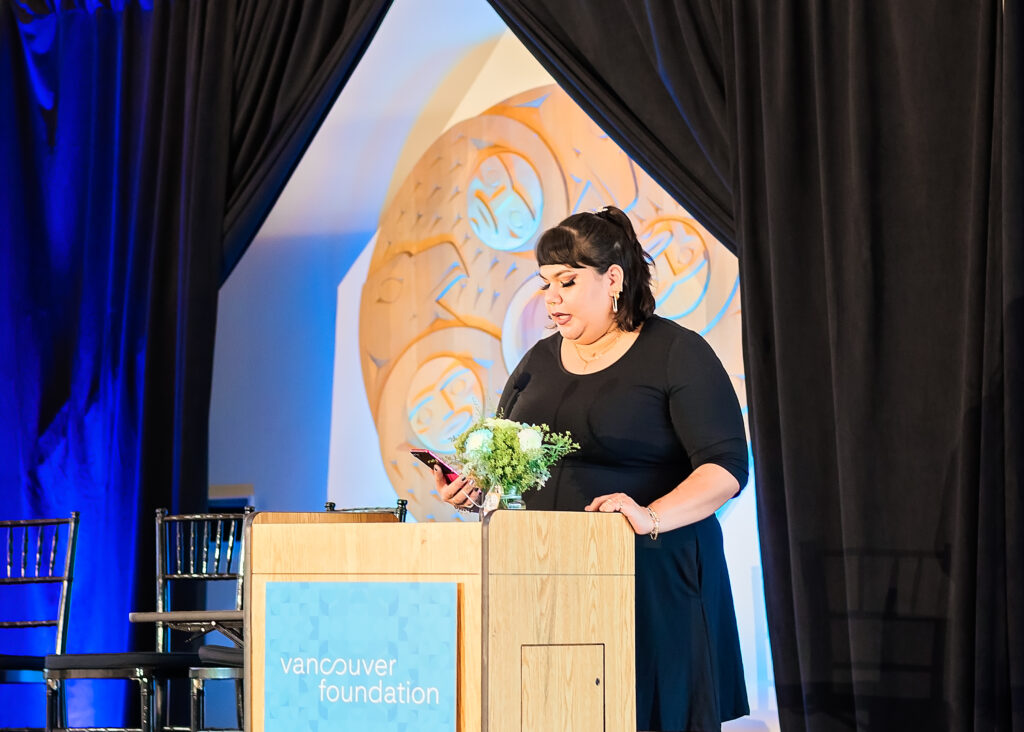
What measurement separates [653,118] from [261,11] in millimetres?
1739

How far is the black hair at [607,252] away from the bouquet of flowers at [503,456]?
1.86 ft

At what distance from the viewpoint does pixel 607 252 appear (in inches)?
108

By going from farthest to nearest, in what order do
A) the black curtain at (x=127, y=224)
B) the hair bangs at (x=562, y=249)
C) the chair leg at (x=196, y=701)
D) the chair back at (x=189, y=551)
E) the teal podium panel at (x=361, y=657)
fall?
the black curtain at (x=127, y=224)
the chair back at (x=189, y=551)
the chair leg at (x=196, y=701)
the hair bangs at (x=562, y=249)
the teal podium panel at (x=361, y=657)

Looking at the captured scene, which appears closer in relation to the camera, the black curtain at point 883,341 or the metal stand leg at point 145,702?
the black curtain at point 883,341

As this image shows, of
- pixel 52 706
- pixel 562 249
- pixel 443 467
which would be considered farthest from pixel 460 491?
pixel 52 706

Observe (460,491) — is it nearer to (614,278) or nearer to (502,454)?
(502,454)

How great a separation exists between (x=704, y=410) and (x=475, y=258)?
211 cm

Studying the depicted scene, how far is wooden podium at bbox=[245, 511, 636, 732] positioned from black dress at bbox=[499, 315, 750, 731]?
0.42 m

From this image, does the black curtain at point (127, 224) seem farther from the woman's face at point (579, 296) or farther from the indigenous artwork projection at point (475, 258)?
the woman's face at point (579, 296)

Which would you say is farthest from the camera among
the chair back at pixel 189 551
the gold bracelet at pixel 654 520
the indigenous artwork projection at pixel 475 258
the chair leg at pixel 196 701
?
the indigenous artwork projection at pixel 475 258

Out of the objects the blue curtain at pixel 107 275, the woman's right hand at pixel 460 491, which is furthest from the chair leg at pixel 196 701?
the woman's right hand at pixel 460 491

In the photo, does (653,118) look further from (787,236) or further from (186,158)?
(186,158)

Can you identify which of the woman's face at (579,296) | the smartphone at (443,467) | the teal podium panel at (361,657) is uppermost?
the woman's face at (579,296)

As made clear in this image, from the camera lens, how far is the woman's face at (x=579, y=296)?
2742 millimetres
